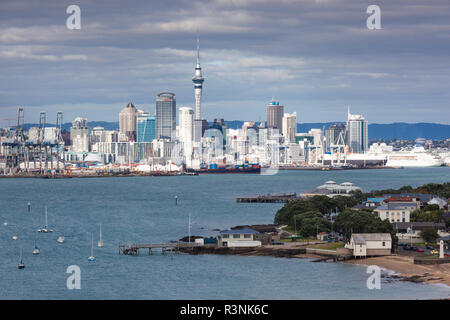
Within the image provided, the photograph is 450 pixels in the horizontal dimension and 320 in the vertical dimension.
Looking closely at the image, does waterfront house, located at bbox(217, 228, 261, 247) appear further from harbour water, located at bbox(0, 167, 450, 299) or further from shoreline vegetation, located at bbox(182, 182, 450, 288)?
harbour water, located at bbox(0, 167, 450, 299)

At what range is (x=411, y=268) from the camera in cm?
2767

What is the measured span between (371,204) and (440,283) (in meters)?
21.3

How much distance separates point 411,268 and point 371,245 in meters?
3.22

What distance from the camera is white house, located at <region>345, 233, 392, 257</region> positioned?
3055cm

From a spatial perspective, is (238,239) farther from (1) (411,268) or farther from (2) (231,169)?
(2) (231,169)

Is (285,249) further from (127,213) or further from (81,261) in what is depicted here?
(127,213)

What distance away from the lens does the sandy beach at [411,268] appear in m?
26.0

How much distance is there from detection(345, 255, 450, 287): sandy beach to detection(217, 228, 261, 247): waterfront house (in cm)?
504

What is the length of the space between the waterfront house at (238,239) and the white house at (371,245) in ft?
15.2

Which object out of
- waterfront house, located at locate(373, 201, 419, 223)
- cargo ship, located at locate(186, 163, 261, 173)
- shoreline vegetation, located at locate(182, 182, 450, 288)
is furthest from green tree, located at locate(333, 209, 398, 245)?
cargo ship, located at locate(186, 163, 261, 173)

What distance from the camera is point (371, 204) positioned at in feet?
153

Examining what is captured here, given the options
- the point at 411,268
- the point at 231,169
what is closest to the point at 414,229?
the point at 411,268

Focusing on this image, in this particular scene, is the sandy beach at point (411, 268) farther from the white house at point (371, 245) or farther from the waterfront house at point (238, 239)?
the waterfront house at point (238, 239)

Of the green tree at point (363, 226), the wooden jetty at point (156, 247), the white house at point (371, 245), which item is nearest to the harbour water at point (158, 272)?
the wooden jetty at point (156, 247)
